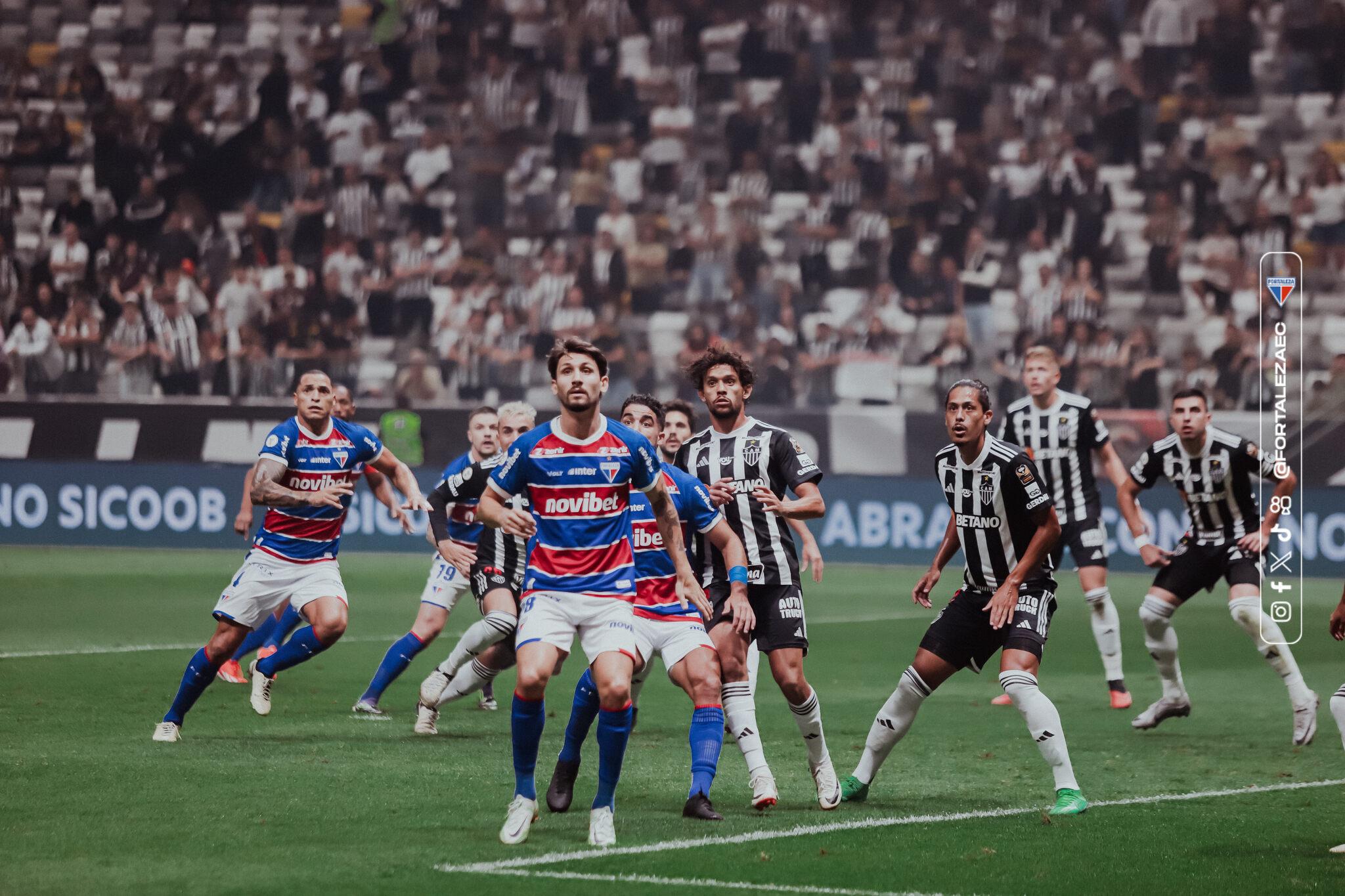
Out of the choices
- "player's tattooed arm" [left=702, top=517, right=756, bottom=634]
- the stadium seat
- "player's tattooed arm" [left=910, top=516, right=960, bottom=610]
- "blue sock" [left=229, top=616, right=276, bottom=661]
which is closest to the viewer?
"player's tattooed arm" [left=702, top=517, right=756, bottom=634]

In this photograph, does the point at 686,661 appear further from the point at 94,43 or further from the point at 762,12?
the point at 94,43

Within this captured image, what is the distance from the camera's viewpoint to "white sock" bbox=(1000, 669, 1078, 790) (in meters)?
7.71

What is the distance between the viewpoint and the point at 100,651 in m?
13.9

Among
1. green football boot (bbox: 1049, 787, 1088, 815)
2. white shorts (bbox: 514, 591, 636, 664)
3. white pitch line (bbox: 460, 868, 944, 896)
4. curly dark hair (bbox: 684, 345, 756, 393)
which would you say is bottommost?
green football boot (bbox: 1049, 787, 1088, 815)

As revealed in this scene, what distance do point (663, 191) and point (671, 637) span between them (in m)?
18.7

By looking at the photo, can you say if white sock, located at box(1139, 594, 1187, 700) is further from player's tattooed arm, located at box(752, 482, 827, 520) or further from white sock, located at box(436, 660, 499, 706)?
white sock, located at box(436, 660, 499, 706)

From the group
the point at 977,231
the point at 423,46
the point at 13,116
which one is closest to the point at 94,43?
the point at 13,116

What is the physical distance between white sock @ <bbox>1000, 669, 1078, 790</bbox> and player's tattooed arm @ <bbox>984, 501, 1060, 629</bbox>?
0.27 metres

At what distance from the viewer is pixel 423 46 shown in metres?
28.0

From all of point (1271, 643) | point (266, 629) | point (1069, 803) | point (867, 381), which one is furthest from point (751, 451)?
point (867, 381)

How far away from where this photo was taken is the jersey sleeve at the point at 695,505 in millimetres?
7793

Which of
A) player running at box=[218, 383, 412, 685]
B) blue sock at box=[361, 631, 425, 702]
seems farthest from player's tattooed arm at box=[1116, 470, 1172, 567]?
player running at box=[218, 383, 412, 685]

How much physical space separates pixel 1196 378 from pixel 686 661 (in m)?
15.2

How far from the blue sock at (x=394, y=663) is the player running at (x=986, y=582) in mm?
3600
